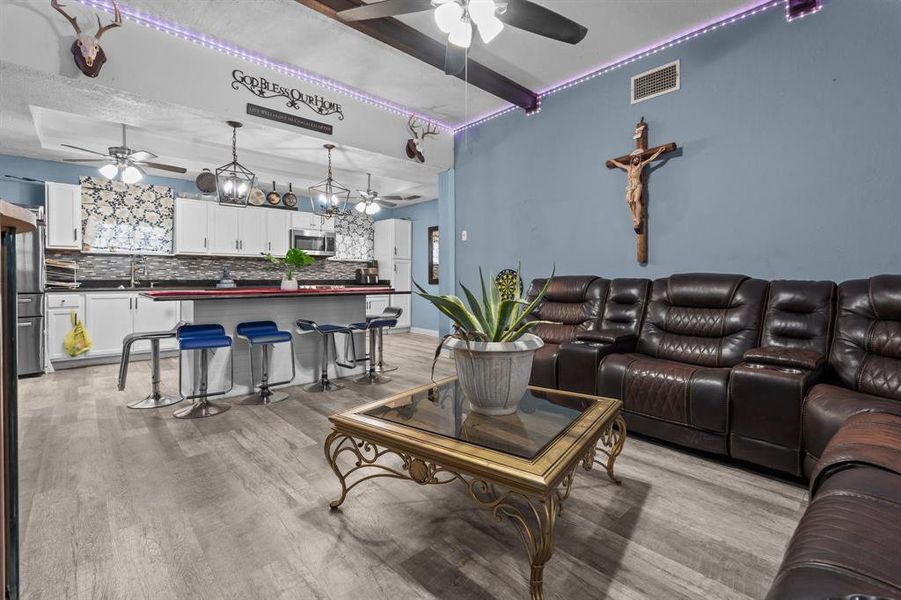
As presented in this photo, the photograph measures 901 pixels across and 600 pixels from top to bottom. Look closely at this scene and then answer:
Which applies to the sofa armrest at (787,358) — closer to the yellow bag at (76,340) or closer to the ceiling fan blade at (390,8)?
the ceiling fan blade at (390,8)

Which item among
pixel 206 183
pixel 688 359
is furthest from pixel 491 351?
pixel 206 183

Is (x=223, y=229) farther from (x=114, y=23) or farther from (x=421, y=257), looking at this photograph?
(x=114, y=23)

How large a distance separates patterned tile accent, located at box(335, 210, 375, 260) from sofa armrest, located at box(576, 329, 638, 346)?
5.93m

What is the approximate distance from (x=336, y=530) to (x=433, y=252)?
6.46m

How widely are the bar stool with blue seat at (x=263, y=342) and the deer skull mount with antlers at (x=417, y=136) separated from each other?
2.53 meters

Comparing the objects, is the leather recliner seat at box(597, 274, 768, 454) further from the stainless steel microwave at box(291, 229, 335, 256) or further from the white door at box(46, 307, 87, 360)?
the white door at box(46, 307, 87, 360)

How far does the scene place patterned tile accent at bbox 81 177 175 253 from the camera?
551cm

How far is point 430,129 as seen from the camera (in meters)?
5.21

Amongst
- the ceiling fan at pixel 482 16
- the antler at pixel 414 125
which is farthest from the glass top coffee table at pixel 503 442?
the antler at pixel 414 125

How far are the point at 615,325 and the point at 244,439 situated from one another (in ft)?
9.47

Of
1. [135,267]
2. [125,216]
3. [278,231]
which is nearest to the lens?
[125,216]

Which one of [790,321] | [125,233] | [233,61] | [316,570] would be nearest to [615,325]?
[790,321]

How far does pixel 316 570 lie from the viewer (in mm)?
1477

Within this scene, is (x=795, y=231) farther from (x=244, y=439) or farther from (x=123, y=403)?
(x=123, y=403)
